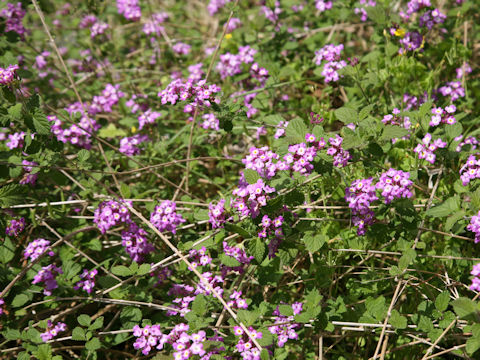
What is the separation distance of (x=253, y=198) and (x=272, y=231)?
249mm

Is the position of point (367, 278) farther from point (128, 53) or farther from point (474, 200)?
point (128, 53)

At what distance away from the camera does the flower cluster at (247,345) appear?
249 centimetres

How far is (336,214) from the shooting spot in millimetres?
3703

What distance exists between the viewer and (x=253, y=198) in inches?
105

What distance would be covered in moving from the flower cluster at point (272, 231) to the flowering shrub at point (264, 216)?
0.01 m

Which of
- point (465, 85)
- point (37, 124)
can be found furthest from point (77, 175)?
point (465, 85)

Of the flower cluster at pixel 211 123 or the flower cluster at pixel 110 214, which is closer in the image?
the flower cluster at pixel 110 214

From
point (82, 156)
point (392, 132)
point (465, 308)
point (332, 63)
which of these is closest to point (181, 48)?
point (332, 63)

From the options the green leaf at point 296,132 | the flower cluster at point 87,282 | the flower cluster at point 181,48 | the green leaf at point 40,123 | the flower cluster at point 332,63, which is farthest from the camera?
the flower cluster at point 181,48

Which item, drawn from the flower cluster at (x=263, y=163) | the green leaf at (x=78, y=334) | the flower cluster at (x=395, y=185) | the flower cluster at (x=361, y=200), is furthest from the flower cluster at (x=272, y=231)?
the green leaf at (x=78, y=334)

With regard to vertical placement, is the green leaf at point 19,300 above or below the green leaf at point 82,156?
below

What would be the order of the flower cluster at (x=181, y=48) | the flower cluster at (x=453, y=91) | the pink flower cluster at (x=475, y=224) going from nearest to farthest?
the pink flower cluster at (x=475, y=224)
the flower cluster at (x=453, y=91)
the flower cluster at (x=181, y=48)

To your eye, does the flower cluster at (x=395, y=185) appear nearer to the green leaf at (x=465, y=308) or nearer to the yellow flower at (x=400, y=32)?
the green leaf at (x=465, y=308)

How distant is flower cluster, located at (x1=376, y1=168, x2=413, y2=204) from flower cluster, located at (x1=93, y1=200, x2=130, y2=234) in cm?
176
